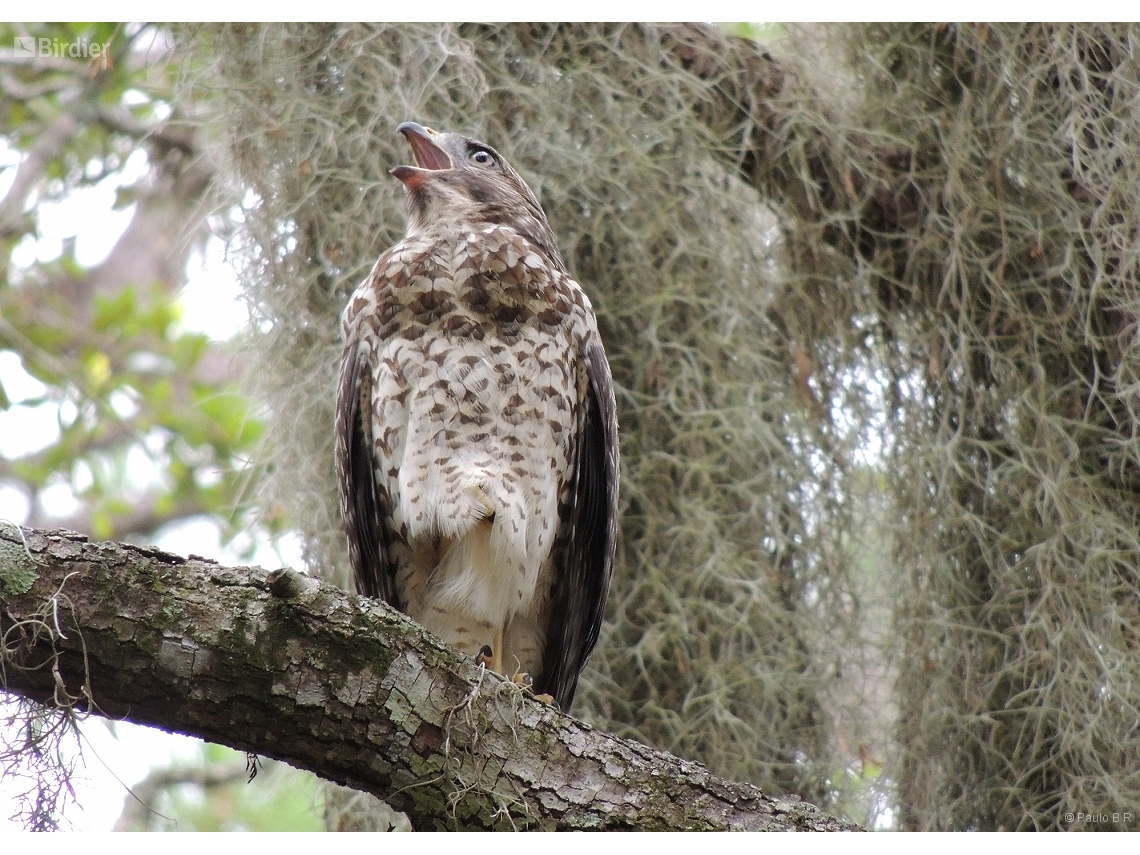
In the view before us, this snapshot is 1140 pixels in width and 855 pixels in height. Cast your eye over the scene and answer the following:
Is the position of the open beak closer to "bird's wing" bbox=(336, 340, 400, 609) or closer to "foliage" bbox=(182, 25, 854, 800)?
"foliage" bbox=(182, 25, 854, 800)

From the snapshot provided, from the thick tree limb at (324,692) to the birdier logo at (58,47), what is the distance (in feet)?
7.90

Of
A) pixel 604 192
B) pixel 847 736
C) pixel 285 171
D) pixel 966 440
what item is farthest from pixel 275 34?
pixel 847 736

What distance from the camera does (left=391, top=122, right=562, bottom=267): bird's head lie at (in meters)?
2.88

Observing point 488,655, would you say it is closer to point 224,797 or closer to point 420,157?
point 420,157

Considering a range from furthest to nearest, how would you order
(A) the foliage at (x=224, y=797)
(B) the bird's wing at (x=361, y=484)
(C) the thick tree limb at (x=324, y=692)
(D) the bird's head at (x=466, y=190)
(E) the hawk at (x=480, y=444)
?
(A) the foliage at (x=224, y=797) < (D) the bird's head at (x=466, y=190) < (B) the bird's wing at (x=361, y=484) < (E) the hawk at (x=480, y=444) < (C) the thick tree limb at (x=324, y=692)

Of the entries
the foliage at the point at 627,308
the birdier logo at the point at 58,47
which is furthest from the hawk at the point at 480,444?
the birdier logo at the point at 58,47

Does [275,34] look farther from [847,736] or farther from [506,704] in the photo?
[847,736]

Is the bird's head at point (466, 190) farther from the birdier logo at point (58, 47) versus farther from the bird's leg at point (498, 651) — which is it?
the birdier logo at point (58, 47)

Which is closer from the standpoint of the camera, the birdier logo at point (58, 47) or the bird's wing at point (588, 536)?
the bird's wing at point (588, 536)

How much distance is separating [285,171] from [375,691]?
5.67 feet

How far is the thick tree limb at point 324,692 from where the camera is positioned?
5.74 ft

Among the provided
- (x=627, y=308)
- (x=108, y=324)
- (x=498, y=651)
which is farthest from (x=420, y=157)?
(x=108, y=324)

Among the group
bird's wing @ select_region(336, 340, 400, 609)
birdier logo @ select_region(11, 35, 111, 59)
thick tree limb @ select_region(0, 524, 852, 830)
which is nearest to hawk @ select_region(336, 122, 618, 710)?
bird's wing @ select_region(336, 340, 400, 609)

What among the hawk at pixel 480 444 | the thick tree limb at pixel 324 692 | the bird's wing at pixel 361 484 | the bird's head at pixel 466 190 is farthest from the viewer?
the bird's head at pixel 466 190
